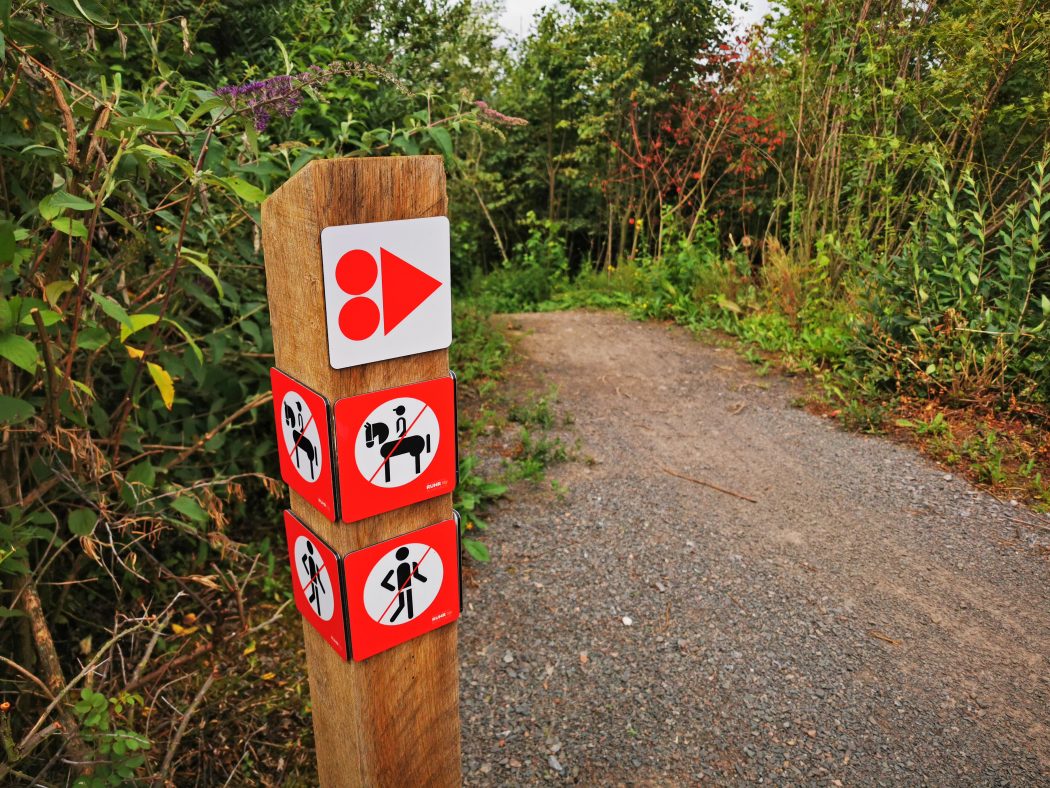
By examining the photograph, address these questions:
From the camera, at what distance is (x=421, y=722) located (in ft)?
5.48

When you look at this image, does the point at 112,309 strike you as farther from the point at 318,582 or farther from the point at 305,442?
the point at 318,582

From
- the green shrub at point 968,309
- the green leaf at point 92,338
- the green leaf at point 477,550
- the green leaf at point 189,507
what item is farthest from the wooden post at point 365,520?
the green shrub at point 968,309

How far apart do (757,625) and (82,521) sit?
7.40 ft

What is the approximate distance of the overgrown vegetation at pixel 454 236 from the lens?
1.75 metres

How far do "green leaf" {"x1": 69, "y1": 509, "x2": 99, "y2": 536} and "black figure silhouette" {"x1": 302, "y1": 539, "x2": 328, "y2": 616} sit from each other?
2.41 ft

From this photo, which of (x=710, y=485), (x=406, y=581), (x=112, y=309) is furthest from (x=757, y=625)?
(x=112, y=309)

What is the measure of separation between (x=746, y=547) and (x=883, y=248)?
3.18 meters

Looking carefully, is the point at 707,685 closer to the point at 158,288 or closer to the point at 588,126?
the point at 158,288

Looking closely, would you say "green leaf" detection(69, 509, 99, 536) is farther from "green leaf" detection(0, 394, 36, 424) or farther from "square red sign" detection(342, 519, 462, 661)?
"square red sign" detection(342, 519, 462, 661)

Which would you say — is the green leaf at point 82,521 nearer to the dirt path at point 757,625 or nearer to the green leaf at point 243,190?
the green leaf at point 243,190

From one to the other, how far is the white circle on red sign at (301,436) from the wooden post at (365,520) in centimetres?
6

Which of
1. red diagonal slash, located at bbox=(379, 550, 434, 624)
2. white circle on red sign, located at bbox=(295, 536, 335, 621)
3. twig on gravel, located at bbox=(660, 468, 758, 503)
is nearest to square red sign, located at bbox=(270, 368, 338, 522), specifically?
white circle on red sign, located at bbox=(295, 536, 335, 621)

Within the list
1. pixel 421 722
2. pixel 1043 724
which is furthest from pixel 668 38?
pixel 421 722

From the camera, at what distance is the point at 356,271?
1.25 meters
